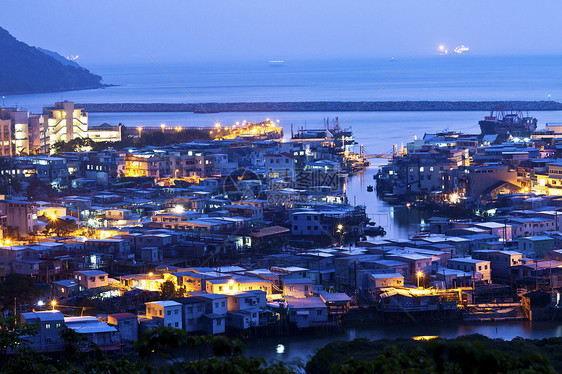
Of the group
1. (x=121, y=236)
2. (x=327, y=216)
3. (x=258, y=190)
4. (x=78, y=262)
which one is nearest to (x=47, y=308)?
(x=78, y=262)

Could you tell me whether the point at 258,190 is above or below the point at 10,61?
below

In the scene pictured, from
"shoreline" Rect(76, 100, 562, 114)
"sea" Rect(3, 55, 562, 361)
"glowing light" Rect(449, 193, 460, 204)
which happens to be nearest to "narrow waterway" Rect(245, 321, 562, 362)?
"sea" Rect(3, 55, 562, 361)

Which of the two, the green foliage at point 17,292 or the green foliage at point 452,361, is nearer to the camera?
the green foliage at point 452,361

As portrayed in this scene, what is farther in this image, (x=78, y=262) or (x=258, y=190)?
(x=258, y=190)

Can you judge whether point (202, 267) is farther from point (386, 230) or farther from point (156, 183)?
point (156, 183)

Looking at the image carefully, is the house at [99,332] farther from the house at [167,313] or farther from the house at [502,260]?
the house at [502,260]

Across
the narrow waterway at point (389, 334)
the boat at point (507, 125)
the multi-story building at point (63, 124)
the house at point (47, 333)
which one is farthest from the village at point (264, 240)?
the boat at point (507, 125)
